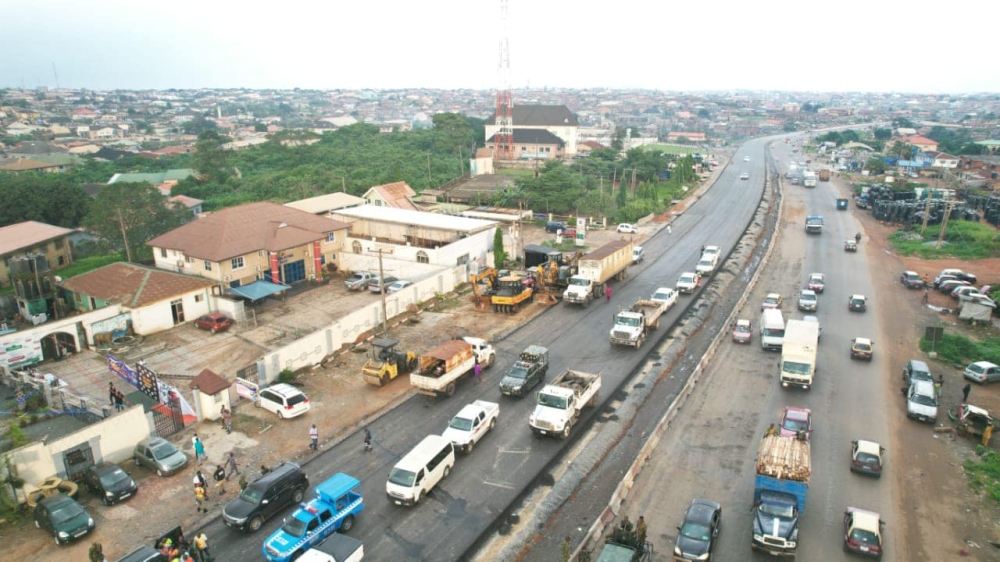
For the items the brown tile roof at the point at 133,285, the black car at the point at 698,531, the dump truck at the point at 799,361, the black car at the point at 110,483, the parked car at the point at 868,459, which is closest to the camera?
the black car at the point at 698,531

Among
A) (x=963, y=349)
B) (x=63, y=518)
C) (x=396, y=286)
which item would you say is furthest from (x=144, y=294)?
(x=963, y=349)

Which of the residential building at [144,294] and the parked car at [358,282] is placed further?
the parked car at [358,282]

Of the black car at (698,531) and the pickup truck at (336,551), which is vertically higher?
the pickup truck at (336,551)

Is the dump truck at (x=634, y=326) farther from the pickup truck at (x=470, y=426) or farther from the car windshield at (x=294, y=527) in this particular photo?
the car windshield at (x=294, y=527)

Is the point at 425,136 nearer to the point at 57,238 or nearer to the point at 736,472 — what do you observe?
the point at 57,238

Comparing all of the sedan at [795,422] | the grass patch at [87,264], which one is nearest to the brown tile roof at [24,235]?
the grass patch at [87,264]

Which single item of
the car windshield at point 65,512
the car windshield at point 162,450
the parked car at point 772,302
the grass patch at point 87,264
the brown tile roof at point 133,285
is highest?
the brown tile roof at point 133,285
